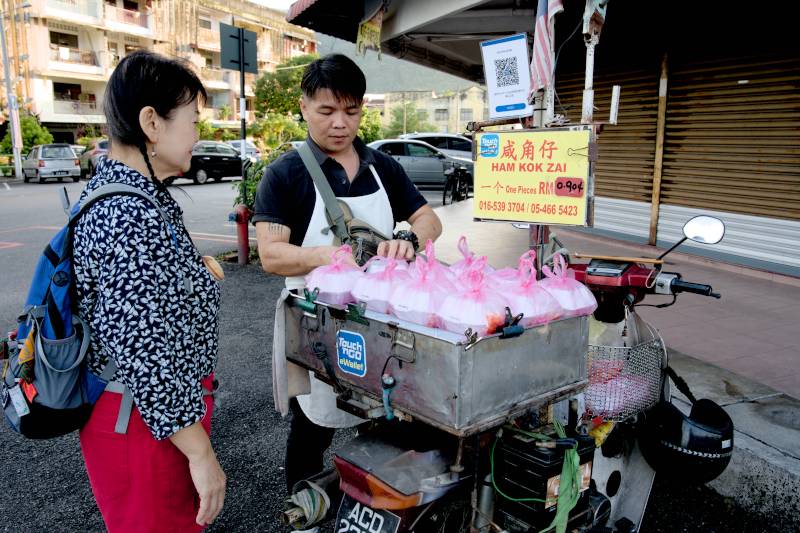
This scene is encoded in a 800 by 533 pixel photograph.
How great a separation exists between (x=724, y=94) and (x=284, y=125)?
2347 centimetres

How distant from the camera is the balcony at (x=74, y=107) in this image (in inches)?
1185

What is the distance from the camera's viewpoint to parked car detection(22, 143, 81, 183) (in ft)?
70.3

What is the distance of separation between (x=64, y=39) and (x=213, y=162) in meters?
16.2

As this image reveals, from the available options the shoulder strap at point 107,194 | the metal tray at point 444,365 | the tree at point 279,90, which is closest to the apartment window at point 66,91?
the tree at point 279,90

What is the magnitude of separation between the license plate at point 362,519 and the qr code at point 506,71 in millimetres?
2312

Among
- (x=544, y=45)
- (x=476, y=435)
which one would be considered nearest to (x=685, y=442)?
(x=476, y=435)

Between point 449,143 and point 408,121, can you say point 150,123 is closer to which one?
point 449,143

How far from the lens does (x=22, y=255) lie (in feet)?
27.9

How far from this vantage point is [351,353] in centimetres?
157

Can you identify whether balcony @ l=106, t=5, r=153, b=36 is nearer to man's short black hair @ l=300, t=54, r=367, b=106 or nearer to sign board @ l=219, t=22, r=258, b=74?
sign board @ l=219, t=22, r=258, b=74

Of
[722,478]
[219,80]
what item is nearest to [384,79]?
[219,80]

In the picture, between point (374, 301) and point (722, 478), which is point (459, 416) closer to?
point (374, 301)

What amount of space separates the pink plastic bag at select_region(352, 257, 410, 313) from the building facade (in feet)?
92.5

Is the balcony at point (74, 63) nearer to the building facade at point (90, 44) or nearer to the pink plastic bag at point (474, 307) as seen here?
the building facade at point (90, 44)
